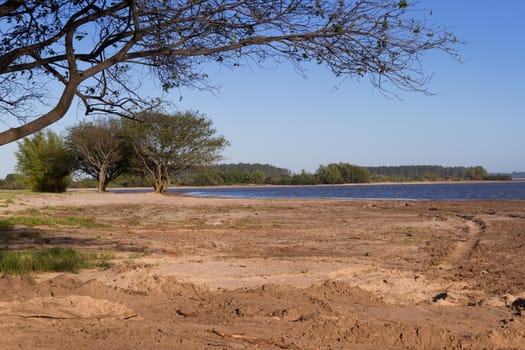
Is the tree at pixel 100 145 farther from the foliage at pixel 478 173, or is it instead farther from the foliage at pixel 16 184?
the foliage at pixel 478 173

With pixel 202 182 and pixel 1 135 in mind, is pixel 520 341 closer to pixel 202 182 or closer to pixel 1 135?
pixel 1 135

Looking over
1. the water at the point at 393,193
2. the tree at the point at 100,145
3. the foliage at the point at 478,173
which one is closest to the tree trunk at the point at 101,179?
the tree at the point at 100,145

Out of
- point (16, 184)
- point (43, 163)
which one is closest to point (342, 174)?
point (16, 184)

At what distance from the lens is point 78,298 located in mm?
6195

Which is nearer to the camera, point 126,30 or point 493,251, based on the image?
point 126,30

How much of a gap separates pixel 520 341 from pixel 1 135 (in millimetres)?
5344

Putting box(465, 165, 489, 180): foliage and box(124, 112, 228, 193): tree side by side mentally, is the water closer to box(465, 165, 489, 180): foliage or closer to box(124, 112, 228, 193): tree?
box(124, 112, 228, 193): tree

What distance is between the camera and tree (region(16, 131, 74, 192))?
162 feet

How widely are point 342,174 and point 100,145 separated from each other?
8010cm

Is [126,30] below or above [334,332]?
above

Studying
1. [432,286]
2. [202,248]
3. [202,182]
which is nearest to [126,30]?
[432,286]

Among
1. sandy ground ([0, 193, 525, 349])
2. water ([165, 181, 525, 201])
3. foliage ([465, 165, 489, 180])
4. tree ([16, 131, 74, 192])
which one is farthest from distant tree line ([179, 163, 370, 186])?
sandy ground ([0, 193, 525, 349])

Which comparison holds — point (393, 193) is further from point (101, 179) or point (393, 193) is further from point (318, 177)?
point (318, 177)

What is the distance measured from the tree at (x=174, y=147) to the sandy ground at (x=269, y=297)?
124 ft
